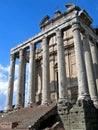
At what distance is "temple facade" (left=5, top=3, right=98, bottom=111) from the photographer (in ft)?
70.3

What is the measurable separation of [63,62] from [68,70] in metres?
7.22

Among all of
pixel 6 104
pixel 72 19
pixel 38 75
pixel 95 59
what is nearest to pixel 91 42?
pixel 95 59

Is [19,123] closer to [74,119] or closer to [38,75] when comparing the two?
[74,119]

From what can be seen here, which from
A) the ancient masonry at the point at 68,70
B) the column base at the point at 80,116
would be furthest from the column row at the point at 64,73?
the column base at the point at 80,116

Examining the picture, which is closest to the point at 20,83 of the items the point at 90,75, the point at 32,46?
the point at 32,46

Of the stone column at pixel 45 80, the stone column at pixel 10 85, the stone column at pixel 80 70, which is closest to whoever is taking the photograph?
the stone column at pixel 80 70

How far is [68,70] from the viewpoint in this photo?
97.6ft

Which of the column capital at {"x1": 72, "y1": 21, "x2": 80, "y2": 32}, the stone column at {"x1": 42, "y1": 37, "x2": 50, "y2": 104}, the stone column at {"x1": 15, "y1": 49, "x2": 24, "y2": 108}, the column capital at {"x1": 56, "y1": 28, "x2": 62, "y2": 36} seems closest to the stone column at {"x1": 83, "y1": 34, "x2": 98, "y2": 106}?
the column capital at {"x1": 72, "y1": 21, "x2": 80, "y2": 32}

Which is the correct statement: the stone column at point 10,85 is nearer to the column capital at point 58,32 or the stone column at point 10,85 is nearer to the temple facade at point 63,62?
the temple facade at point 63,62

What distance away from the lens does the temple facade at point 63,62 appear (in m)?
21.4

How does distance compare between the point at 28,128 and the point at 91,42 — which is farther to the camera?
the point at 91,42

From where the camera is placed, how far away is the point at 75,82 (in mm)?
28094

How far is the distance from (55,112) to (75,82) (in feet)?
33.1

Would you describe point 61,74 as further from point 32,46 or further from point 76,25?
point 32,46
